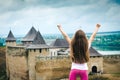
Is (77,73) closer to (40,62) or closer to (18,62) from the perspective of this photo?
(40,62)

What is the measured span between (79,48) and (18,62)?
57.3 ft

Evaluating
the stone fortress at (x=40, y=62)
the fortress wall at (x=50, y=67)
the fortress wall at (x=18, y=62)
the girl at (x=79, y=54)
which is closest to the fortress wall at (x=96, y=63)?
the stone fortress at (x=40, y=62)

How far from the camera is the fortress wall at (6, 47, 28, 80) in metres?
20.2

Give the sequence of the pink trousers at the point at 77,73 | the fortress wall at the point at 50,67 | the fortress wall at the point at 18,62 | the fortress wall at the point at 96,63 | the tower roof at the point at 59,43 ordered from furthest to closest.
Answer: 1. the tower roof at the point at 59,43
2. the fortress wall at the point at 96,63
3. the fortress wall at the point at 18,62
4. the fortress wall at the point at 50,67
5. the pink trousers at the point at 77,73

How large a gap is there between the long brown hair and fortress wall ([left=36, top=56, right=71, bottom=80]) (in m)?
14.9

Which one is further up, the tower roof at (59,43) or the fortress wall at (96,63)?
the tower roof at (59,43)

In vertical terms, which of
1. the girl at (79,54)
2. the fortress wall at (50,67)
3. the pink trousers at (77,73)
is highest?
the girl at (79,54)

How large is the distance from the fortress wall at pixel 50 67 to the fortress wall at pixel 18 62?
5.69 feet

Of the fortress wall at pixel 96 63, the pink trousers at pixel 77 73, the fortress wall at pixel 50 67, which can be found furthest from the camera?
the fortress wall at pixel 96 63

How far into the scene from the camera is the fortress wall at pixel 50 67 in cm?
1864

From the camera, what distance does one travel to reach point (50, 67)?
740 inches

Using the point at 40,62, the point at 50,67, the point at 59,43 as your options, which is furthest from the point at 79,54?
the point at 59,43

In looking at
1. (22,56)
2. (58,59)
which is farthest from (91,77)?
(22,56)

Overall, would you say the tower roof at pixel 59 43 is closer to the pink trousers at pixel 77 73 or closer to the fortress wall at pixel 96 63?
the fortress wall at pixel 96 63
